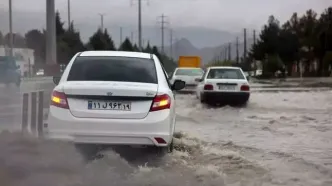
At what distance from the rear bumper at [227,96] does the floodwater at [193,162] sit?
6042mm

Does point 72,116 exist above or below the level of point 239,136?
above

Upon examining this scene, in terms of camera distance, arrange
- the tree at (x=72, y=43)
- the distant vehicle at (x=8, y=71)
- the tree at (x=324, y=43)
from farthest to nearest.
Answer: the tree at (x=72, y=43), the tree at (x=324, y=43), the distant vehicle at (x=8, y=71)

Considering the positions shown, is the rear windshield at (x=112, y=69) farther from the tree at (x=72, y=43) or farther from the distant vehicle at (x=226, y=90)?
the tree at (x=72, y=43)

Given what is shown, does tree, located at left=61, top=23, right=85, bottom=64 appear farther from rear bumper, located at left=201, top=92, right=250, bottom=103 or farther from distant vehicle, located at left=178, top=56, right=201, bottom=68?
rear bumper, located at left=201, top=92, right=250, bottom=103

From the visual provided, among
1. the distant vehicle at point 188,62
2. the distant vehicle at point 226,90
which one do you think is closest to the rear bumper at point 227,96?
the distant vehicle at point 226,90

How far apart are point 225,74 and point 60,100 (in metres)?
12.3

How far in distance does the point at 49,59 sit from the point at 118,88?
715 inches

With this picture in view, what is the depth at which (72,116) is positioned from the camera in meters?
6.65

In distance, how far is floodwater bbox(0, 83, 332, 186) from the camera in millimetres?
6141

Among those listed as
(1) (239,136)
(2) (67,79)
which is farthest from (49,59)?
(2) (67,79)

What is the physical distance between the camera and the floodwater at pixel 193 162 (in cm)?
614

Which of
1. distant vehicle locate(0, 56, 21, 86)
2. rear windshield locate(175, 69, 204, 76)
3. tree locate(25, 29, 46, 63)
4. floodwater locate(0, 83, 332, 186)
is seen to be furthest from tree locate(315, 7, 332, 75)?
floodwater locate(0, 83, 332, 186)

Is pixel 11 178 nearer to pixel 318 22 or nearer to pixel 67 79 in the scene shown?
pixel 67 79

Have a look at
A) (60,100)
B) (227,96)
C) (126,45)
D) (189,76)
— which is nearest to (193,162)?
(60,100)
